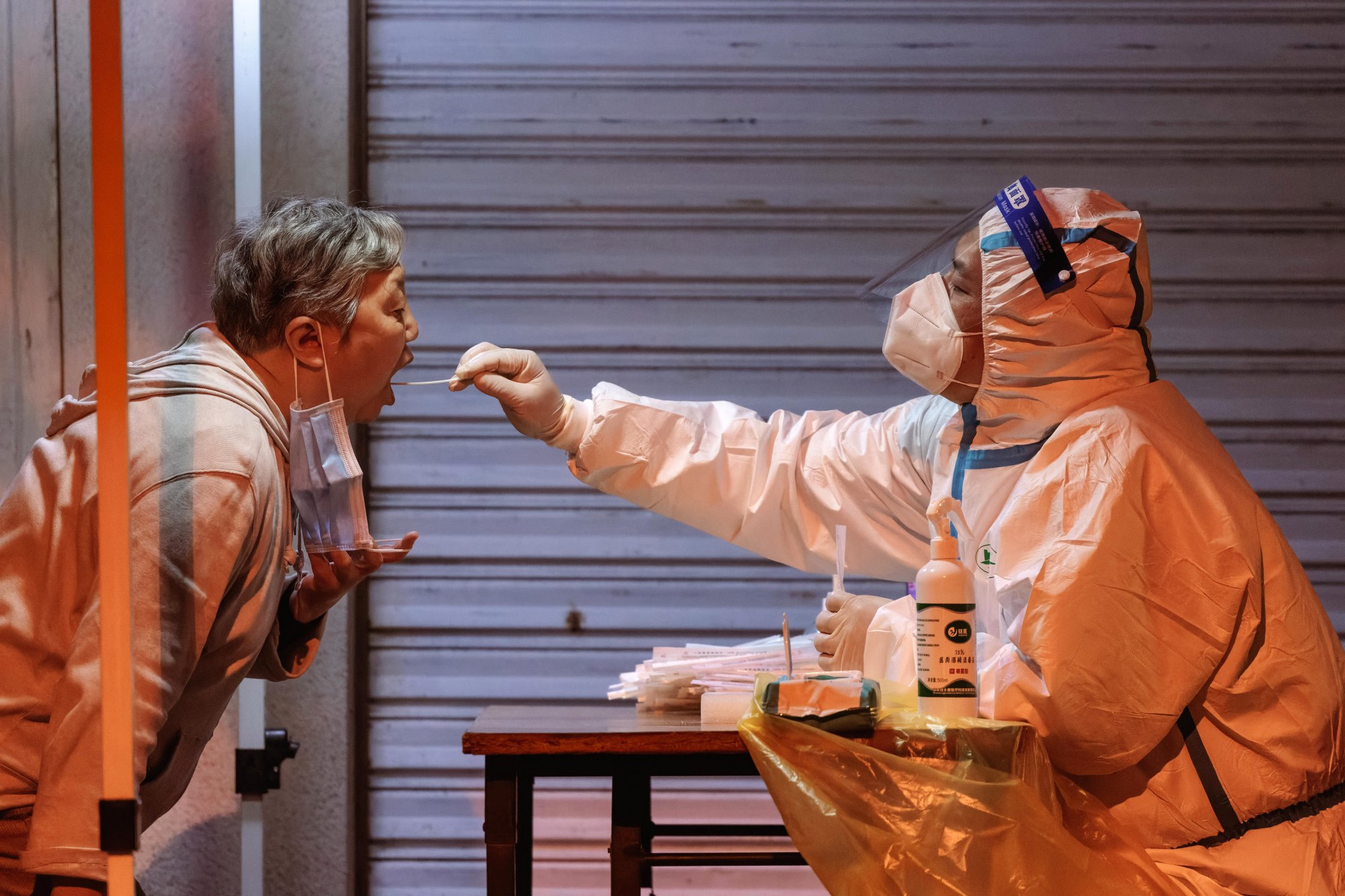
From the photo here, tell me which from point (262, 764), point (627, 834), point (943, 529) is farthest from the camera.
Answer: point (262, 764)

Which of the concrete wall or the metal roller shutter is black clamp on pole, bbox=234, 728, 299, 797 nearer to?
the concrete wall

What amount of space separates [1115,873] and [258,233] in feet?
6.58

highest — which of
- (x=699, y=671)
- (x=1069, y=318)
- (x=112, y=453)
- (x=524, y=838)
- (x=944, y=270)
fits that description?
(x=944, y=270)

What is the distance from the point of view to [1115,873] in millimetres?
1784

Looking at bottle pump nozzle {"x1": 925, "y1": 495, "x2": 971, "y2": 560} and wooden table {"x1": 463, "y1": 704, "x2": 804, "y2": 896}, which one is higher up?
bottle pump nozzle {"x1": 925, "y1": 495, "x2": 971, "y2": 560}

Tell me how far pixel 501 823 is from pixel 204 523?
28.6 inches

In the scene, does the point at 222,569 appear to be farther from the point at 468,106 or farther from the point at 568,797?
the point at 468,106

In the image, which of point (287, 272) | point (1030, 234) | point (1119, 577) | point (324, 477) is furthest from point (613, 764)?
point (1030, 234)

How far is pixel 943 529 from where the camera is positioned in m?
1.88

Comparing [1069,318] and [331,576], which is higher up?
[1069,318]

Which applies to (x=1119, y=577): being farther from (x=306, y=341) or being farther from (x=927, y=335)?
(x=306, y=341)

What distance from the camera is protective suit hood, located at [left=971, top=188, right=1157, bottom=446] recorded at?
208 centimetres

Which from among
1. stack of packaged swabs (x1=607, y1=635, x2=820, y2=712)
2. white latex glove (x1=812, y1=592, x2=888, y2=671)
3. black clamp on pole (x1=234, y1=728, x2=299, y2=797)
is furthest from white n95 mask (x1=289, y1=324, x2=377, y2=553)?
black clamp on pole (x1=234, y1=728, x2=299, y2=797)

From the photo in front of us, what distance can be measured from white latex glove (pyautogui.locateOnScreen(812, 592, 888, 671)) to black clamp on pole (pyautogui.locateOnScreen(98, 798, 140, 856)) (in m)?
1.29
